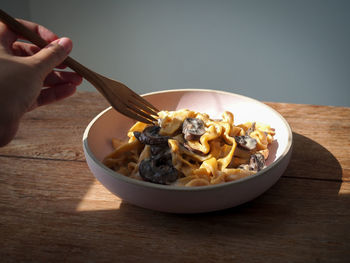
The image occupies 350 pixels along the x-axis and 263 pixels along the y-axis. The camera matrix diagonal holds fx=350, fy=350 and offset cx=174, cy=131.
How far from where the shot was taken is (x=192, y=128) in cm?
125

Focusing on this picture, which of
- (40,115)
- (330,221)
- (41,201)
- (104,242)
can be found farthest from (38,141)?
(330,221)

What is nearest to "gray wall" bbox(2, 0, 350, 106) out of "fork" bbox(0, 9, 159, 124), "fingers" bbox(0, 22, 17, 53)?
"fork" bbox(0, 9, 159, 124)

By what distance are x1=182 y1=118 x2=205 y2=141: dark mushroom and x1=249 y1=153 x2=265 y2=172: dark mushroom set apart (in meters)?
0.20

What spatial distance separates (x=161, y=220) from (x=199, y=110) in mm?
651

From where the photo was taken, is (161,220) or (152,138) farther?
(152,138)

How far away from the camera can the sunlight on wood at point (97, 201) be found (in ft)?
3.63

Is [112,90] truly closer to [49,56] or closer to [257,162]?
[49,56]

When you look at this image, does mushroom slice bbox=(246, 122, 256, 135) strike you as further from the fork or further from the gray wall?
the gray wall

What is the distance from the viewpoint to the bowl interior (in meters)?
1.27

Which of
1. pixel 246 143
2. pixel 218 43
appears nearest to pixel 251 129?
pixel 246 143

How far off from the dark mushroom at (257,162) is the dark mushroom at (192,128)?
0.64ft

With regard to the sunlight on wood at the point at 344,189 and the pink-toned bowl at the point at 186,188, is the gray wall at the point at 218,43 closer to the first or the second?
the pink-toned bowl at the point at 186,188

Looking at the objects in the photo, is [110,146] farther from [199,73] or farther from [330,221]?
[199,73]

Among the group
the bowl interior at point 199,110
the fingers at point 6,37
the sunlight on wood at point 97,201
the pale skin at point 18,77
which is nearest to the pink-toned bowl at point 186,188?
the bowl interior at point 199,110
